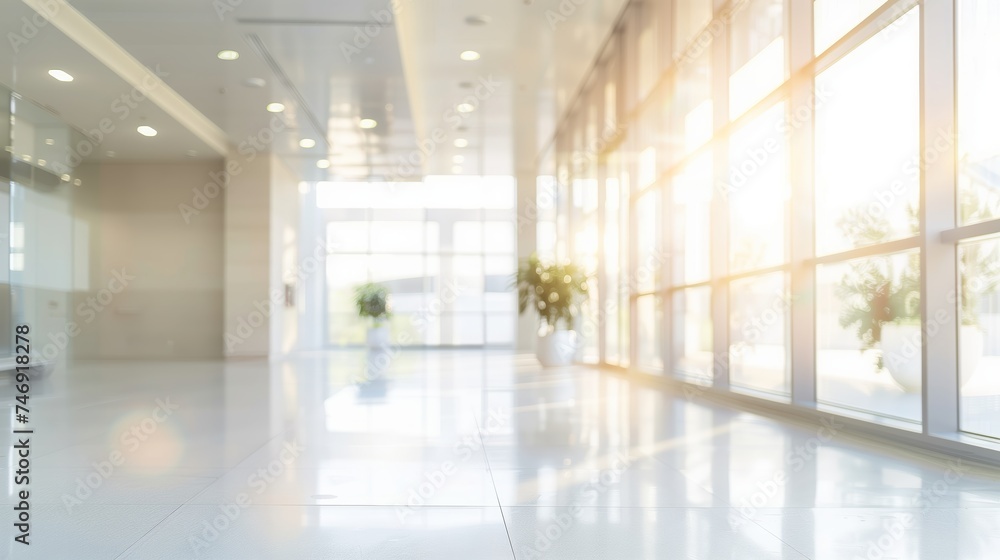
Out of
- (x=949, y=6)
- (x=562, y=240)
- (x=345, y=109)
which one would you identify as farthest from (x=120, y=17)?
(x=562, y=240)

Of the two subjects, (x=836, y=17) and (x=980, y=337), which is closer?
(x=980, y=337)

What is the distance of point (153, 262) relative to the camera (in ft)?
49.0

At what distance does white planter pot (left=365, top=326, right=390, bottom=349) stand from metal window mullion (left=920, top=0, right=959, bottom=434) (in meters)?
16.1

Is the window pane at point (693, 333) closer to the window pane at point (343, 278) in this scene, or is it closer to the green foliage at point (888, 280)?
the green foliage at point (888, 280)

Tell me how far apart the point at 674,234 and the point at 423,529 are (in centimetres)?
686

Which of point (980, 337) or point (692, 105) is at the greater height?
point (692, 105)

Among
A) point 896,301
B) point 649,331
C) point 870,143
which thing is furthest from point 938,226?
point 649,331

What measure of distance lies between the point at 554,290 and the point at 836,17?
8.30 meters

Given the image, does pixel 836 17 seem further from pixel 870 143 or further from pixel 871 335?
pixel 871 335

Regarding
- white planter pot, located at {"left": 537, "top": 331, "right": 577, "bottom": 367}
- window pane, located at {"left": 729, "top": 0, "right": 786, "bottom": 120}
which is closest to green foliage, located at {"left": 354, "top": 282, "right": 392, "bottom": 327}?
white planter pot, located at {"left": 537, "top": 331, "right": 577, "bottom": 367}

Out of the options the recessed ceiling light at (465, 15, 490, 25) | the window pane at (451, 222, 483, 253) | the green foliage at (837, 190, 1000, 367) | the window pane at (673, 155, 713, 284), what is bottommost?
→ the green foliage at (837, 190, 1000, 367)

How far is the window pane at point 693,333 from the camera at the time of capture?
823 centimetres

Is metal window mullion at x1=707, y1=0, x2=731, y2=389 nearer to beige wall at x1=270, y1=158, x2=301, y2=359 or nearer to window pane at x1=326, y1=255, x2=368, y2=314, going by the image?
beige wall at x1=270, y1=158, x2=301, y2=359

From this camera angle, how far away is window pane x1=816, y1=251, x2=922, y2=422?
16.4 feet
